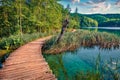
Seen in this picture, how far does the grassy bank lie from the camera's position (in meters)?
19.2

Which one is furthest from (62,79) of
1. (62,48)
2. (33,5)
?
(33,5)

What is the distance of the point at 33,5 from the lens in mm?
36656

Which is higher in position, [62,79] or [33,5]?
[33,5]

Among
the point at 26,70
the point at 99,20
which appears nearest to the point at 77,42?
the point at 26,70

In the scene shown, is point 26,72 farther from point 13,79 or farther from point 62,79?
Answer: point 62,79

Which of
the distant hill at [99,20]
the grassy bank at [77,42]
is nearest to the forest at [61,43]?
the grassy bank at [77,42]

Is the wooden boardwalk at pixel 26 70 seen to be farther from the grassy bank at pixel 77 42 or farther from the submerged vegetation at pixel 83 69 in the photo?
the grassy bank at pixel 77 42

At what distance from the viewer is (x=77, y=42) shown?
22625 mm

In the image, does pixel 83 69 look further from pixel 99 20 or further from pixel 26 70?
pixel 99 20

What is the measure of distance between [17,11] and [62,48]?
12.9 meters

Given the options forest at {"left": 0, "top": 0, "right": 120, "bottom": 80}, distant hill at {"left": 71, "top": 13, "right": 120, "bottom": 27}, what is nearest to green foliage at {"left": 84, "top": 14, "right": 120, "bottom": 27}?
distant hill at {"left": 71, "top": 13, "right": 120, "bottom": 27}

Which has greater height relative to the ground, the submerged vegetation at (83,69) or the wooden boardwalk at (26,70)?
the wooden boardwalk at (26,70)

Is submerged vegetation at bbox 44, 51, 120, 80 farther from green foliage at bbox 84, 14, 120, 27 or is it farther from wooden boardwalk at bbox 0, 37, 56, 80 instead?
green foliage at bbox 84, 14, 120, 27

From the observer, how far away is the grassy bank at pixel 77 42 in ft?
63.0
